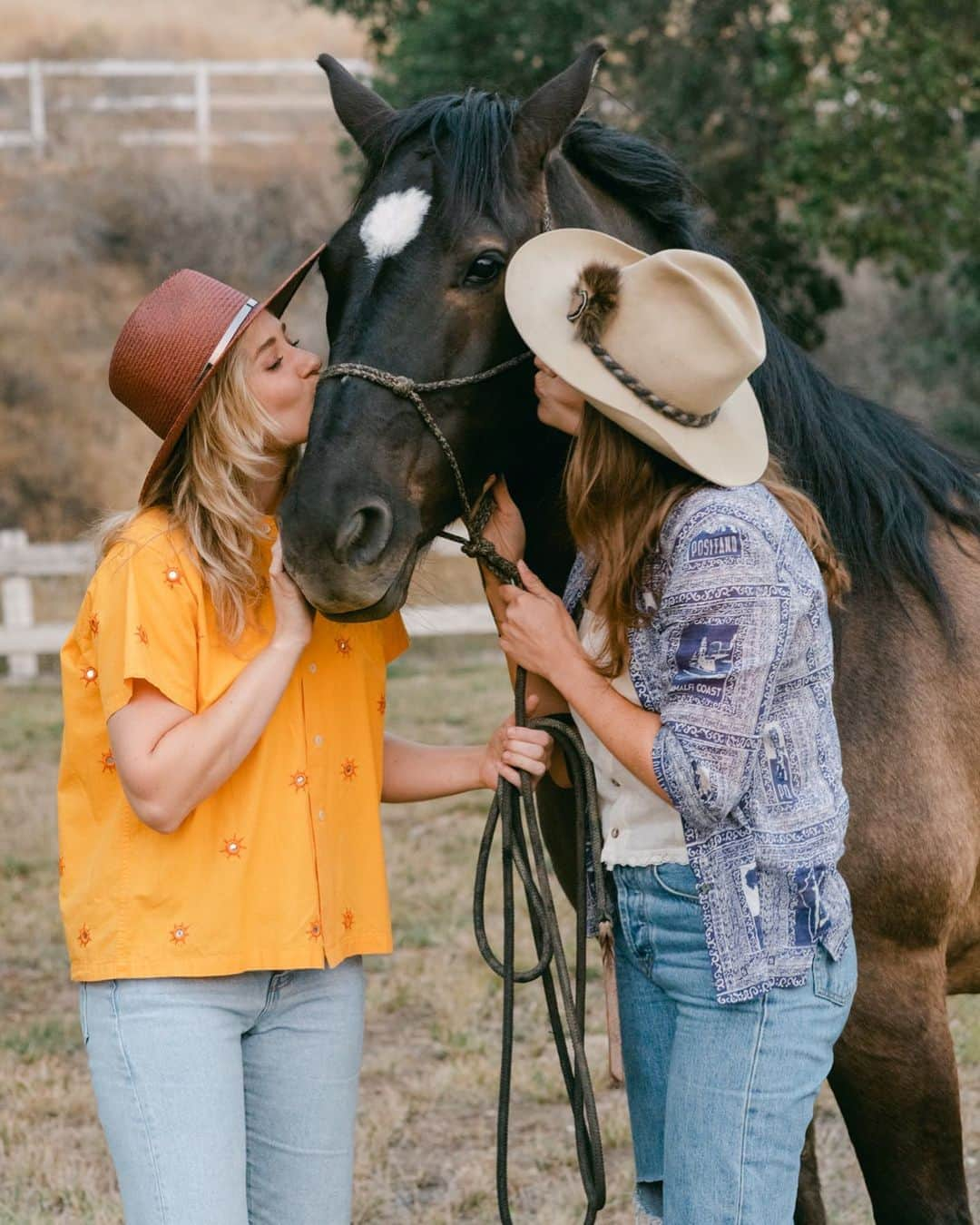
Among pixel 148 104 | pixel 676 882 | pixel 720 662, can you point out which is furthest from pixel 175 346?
pixel 148 104

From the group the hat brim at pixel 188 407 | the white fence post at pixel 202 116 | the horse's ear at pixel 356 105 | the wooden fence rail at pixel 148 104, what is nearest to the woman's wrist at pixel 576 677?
the hat brim at pixel 188 407

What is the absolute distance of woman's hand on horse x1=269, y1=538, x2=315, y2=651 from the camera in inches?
75.9

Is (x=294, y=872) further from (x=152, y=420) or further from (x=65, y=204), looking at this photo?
(x=65, y=204)

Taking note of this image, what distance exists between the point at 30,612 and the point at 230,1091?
418 inches

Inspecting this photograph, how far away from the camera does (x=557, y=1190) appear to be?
11.6 feet

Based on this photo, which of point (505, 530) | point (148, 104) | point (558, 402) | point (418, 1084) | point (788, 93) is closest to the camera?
point (558, 402)

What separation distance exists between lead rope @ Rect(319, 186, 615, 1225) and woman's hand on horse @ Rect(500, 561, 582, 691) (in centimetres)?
9

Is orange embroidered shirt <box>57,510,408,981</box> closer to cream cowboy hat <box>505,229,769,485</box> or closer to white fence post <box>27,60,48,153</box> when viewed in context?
cream cowboy hat <box>505,229,769,485</box>

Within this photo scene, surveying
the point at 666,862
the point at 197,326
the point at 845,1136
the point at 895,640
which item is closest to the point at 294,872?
the point at 666,862

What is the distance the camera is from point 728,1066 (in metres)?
1.79

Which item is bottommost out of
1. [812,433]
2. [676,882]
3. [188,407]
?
[676,882]

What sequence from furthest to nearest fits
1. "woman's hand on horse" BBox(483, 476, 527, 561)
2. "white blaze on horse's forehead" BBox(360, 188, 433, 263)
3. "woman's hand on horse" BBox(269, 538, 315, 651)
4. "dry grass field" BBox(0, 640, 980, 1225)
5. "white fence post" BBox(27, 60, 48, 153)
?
"white fence post" BBox(27, 60, 48, 153), "dry grass field" BBox(0, 640, 980, 1225), "woman's hand on horse" BBox(483, 476, 527, 561), "white blaze on horse's forehead" BBox(360, 188, 433, 263), "woman's hand on horse" BBox(269, 538, 315, 651)

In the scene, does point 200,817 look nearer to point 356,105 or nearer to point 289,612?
point 289,612

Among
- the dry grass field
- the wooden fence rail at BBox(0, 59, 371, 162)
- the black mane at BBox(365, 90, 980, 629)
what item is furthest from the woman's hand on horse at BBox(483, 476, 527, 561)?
the wooden fence rail at BBox(0, 59, 371, 162)
